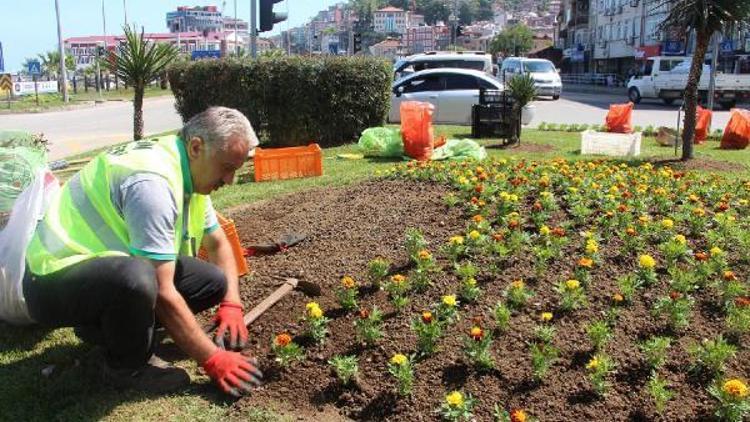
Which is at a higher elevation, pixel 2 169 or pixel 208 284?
pixel 2 169

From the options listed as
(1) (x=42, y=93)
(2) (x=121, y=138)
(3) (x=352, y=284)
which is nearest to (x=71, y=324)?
(3) (x=352, y=284)

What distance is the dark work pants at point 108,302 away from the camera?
2910 mm

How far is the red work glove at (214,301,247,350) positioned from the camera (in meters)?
3.38

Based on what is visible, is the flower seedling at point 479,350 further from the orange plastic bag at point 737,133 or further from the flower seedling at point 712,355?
the orange plastic bag at point 737,133

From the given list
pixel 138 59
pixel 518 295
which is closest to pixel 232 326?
pixel 518 295

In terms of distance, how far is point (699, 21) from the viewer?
9.67 meters

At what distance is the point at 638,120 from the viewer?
66.7ft

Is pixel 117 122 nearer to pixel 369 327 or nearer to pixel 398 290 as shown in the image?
pixel 398 290

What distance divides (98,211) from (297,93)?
9.35 meters

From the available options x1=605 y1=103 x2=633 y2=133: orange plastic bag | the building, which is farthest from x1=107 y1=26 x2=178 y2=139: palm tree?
the building

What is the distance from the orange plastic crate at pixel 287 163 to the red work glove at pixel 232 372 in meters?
5.72

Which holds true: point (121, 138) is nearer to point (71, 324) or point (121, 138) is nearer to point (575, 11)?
point (71, 324)

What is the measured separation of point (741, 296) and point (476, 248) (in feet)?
4.70

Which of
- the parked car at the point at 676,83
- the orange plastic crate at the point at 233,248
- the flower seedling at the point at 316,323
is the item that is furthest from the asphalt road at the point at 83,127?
the parked car at the point at 676,83
